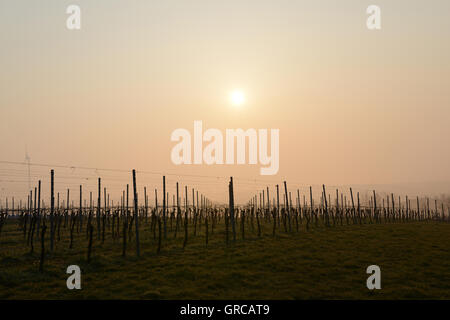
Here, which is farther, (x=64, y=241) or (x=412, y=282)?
(x=64, y=241)

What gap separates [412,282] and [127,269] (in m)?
11.4

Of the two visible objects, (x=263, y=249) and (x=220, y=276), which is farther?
(x=263, y=249)

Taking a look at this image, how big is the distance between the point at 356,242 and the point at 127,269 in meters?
15.0

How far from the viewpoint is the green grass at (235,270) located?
11.4 metres

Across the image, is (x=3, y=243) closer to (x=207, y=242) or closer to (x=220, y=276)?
(x=207, y=242)

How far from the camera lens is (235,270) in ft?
47.3

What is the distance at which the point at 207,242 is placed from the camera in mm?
21531

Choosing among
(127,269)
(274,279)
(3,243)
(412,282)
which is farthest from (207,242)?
(3,243)

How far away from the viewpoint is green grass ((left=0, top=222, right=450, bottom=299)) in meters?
11.4

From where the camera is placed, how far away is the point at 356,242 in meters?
22.4
